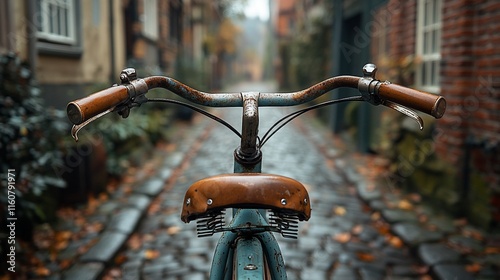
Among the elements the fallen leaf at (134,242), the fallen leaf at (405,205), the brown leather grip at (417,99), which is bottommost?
the fallen leaf at (134,242)

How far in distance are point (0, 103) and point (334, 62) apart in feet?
27.0

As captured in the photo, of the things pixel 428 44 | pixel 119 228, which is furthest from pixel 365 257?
pixel 428 44

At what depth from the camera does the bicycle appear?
1.37m

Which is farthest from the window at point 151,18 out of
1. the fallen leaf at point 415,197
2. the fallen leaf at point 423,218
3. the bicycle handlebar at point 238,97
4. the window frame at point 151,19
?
the bicycle handlebar at point 238,97

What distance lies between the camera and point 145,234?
4492mm

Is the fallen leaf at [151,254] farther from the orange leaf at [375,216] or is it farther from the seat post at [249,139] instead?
the seat post at [249,139]

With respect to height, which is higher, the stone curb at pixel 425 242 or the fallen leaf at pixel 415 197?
Answer: the fallen leaf at pixel 415 197

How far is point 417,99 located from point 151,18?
10.7 m

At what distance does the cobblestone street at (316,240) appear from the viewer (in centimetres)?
359

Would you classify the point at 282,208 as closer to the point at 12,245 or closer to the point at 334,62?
the point at 12,245

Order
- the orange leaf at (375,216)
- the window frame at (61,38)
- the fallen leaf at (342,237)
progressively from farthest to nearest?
the window frame at (61,38) < the orange leaf at (375,216) < the fallen leaf at (342,237)

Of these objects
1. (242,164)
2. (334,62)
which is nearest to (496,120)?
(242,164)

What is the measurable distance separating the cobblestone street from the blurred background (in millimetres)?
493

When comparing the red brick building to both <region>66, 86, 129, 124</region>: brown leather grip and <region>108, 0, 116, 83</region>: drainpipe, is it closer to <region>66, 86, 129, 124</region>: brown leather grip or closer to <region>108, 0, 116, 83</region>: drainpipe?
<region>66, 86, 129, 124</region>: brown leather grip
